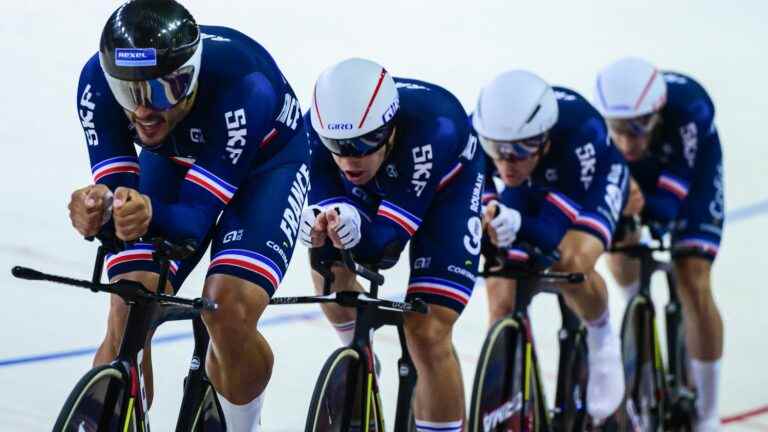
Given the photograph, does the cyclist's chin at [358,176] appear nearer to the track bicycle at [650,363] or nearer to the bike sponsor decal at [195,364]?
the bike sponsor decal at [195,364]

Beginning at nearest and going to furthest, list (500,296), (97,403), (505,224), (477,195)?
1. (97,403)
2. (477,195)
3. (505,224)
4. (500,296)

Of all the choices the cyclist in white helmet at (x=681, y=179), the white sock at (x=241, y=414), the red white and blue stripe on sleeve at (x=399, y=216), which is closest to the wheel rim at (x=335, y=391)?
the white sock at (x=241, y=414)

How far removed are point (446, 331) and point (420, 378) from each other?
0.56ft

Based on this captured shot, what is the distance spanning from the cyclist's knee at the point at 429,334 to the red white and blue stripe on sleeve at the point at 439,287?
1.8 inches

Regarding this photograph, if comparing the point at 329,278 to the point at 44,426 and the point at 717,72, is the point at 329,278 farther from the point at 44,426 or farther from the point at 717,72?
the point at 717,72

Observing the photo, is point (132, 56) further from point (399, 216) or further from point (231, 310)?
point (399, 216)

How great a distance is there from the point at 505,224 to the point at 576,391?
0.90 metres

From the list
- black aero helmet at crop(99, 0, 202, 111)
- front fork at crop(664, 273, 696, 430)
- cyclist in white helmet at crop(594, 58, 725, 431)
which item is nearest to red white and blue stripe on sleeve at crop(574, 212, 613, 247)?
cyclist in white helmet at crop(594, 58, 725, 431)

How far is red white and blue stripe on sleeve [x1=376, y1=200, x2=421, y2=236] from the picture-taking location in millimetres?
3984

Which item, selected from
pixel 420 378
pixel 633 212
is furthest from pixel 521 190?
pixel 420 378

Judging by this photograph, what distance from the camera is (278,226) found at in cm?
354

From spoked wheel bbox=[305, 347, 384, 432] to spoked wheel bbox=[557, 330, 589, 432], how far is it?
1.22 m

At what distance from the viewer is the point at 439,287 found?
4.16 m

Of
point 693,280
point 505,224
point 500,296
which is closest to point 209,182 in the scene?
point 505,224
